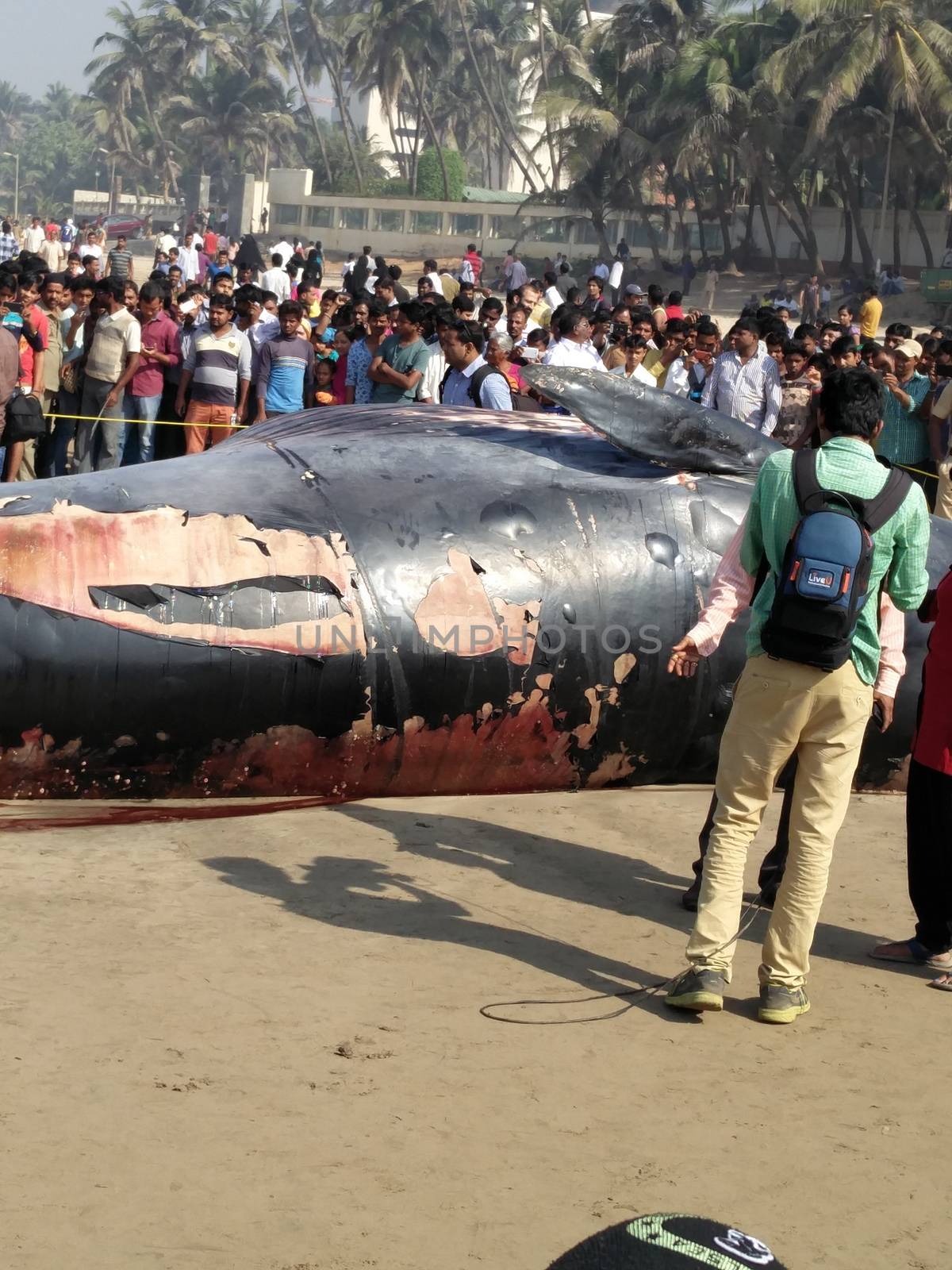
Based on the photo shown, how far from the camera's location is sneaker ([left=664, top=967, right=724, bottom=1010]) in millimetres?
4703

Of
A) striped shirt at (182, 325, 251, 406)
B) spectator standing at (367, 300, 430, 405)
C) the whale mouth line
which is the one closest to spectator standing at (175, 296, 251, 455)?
striped shirt at (182, 325, 251, 406)

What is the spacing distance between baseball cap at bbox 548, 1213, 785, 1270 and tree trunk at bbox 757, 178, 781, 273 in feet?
172

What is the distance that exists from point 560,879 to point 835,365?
6440mm

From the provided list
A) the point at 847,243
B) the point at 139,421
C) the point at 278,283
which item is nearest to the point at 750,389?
the point at 139,421

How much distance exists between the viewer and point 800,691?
15.2 feet

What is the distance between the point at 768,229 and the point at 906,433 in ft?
145

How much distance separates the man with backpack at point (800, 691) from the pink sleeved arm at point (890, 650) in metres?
0.06

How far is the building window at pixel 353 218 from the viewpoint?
228 feet

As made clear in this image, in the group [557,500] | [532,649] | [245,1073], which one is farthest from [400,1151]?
[557,500]

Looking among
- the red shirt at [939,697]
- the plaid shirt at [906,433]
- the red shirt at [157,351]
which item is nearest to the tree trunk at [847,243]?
the plaid shirt at [906,433]

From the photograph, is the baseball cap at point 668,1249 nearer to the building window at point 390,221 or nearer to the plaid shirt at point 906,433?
the plaid shirt at point 906,433

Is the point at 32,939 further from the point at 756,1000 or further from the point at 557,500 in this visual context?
the point at 557,500

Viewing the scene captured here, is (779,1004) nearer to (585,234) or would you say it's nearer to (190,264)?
(190,264)

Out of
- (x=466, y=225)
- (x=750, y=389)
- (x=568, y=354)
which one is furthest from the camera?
(x=466, y=225)
